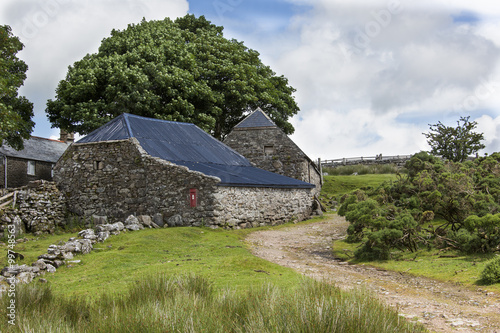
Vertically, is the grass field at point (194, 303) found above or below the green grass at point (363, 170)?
below

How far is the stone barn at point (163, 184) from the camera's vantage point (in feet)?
60.6

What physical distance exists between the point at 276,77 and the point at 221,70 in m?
8.55

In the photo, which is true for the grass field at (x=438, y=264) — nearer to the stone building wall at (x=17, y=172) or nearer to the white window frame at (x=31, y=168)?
the stone building wall at (x=17, y=172)

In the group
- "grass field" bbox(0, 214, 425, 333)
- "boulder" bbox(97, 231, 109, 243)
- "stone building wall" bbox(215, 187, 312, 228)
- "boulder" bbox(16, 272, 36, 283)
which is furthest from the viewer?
"stone building wall" bbox(215, 187, 312, 228)

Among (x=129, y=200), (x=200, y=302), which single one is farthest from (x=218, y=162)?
(x=200, y=302)

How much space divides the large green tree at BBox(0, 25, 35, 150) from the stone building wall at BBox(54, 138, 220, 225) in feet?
10.1

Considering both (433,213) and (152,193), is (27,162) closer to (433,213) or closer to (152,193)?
(152,193)

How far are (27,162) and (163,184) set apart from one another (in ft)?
63.8

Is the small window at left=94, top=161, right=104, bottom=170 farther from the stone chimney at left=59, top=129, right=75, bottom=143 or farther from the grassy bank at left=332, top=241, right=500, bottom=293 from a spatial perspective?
the stone chimney at left=59, top=129, right=75, bottom=143

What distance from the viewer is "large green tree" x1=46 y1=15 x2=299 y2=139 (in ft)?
92.7

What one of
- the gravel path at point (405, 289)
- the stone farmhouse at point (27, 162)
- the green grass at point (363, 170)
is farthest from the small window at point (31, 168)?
the green grass at point (363, 170)

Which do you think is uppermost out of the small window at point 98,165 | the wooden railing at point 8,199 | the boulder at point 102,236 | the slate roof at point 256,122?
the slate roof at point 256,122

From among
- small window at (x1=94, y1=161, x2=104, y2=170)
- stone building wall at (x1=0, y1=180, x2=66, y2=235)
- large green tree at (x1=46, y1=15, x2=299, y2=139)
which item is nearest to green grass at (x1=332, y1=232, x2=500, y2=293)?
small window at (x1=94, y1=161, x2=104, y2=170)

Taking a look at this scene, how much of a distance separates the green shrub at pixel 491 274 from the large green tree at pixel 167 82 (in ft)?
75.3
